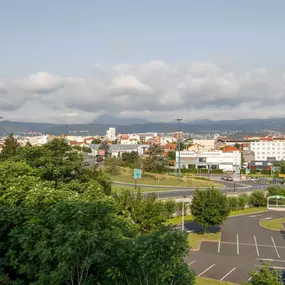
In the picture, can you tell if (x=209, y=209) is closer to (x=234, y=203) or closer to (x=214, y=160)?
(x=234, y=203)

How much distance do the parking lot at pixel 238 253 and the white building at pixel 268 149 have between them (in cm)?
9965

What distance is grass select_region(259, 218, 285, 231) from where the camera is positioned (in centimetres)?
3851

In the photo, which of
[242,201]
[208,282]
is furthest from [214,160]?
[208,282]

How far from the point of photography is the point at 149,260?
381 inches

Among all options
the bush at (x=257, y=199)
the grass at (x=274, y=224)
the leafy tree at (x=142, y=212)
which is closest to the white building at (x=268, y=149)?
the bush at (x=257, y=199)

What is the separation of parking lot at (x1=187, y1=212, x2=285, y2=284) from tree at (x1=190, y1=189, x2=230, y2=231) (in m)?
1.89

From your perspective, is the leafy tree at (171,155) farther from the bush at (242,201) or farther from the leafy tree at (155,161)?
the bush at (242,201)

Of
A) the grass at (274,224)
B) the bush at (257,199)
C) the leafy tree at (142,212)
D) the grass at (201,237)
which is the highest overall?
the leafy tree at (142,212)

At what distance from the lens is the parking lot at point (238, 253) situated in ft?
80.6

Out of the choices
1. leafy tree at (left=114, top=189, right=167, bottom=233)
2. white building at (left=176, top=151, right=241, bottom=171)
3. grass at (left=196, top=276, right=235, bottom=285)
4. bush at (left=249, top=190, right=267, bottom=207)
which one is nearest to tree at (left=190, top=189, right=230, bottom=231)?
leafy tree at (left=114, top=189, right=167, bottom=233)

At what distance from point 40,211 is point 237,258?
17.8 meters

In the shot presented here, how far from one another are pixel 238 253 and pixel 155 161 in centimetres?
5092

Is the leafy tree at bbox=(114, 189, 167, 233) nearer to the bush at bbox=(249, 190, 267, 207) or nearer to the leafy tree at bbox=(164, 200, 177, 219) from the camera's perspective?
the leafy tree at bbox=(164, 200, 177, 219)

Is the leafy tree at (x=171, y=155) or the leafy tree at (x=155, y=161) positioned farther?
the leafy tree at (x=171, y=155)
